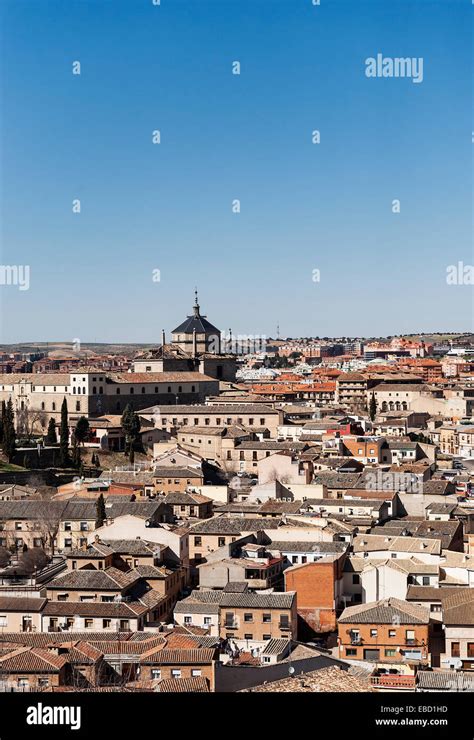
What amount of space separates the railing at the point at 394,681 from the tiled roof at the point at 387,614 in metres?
1.73

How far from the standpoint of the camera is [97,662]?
7.27 meters

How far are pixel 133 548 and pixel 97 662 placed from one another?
4.04 meters

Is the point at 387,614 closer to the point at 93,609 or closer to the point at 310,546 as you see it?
the point at 93,609

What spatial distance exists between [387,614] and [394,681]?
7.15ft

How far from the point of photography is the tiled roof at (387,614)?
351 inches

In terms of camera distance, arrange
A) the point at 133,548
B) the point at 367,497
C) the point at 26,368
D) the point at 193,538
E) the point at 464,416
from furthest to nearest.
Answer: the point at 26,368 → the point at 464,416 → the point at 367,497 → the point at 193,538 → the point at 133,548

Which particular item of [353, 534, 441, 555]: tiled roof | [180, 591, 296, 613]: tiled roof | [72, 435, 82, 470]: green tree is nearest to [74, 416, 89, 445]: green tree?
[72, 435, 82, 470]: green tree

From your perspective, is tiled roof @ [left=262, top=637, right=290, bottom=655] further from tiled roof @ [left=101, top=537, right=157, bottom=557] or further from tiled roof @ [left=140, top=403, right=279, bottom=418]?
tiled roof @ [left=140, top=403, right=279, bottom=418]

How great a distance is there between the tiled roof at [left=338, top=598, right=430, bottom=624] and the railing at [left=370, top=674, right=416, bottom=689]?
1727 millimetres

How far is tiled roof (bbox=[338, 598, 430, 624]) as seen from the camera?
8906 millimetres

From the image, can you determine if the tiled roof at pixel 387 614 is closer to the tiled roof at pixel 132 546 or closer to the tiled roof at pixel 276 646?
the tiled roof at pixel 276 646

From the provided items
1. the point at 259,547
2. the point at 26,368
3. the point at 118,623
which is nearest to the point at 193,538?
the point at 259,547

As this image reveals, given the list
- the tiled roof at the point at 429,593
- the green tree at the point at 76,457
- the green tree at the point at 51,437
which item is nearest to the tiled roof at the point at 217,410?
the green tree at the point at 51,437
